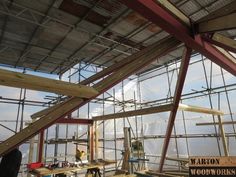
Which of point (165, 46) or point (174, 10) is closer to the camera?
point (174, 10)

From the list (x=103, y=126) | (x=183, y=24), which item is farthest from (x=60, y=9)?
(x=103, y=126)

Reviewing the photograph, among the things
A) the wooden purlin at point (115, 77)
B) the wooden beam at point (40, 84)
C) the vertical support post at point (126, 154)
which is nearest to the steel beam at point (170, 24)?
the wooden purlin at point (115, 77)

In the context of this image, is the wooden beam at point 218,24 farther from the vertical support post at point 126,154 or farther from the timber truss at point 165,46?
the vertical support post at point 126,154

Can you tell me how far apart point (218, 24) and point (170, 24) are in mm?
360

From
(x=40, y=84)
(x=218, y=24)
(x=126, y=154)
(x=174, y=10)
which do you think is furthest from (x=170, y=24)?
(x=126, y=154)

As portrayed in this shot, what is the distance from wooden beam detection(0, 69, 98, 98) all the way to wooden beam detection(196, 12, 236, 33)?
102 cm

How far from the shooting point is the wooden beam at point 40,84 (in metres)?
1.24

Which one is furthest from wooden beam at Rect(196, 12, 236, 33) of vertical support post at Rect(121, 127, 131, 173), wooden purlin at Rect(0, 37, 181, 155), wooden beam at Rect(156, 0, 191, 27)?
vertical support post at Rect(121, 127, 131, 173)

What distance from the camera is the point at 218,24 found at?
144 centimetres

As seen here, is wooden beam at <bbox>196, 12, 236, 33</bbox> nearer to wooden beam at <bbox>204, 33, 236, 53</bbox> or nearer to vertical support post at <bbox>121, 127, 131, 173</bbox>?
wooden beam at <bbox>204, 33, 236, 53</bbox>

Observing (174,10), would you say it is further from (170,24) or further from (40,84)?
(40,84)

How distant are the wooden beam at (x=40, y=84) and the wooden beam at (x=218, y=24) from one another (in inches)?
40.0

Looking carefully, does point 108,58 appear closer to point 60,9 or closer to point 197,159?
point 60,9

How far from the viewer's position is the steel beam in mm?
1225
